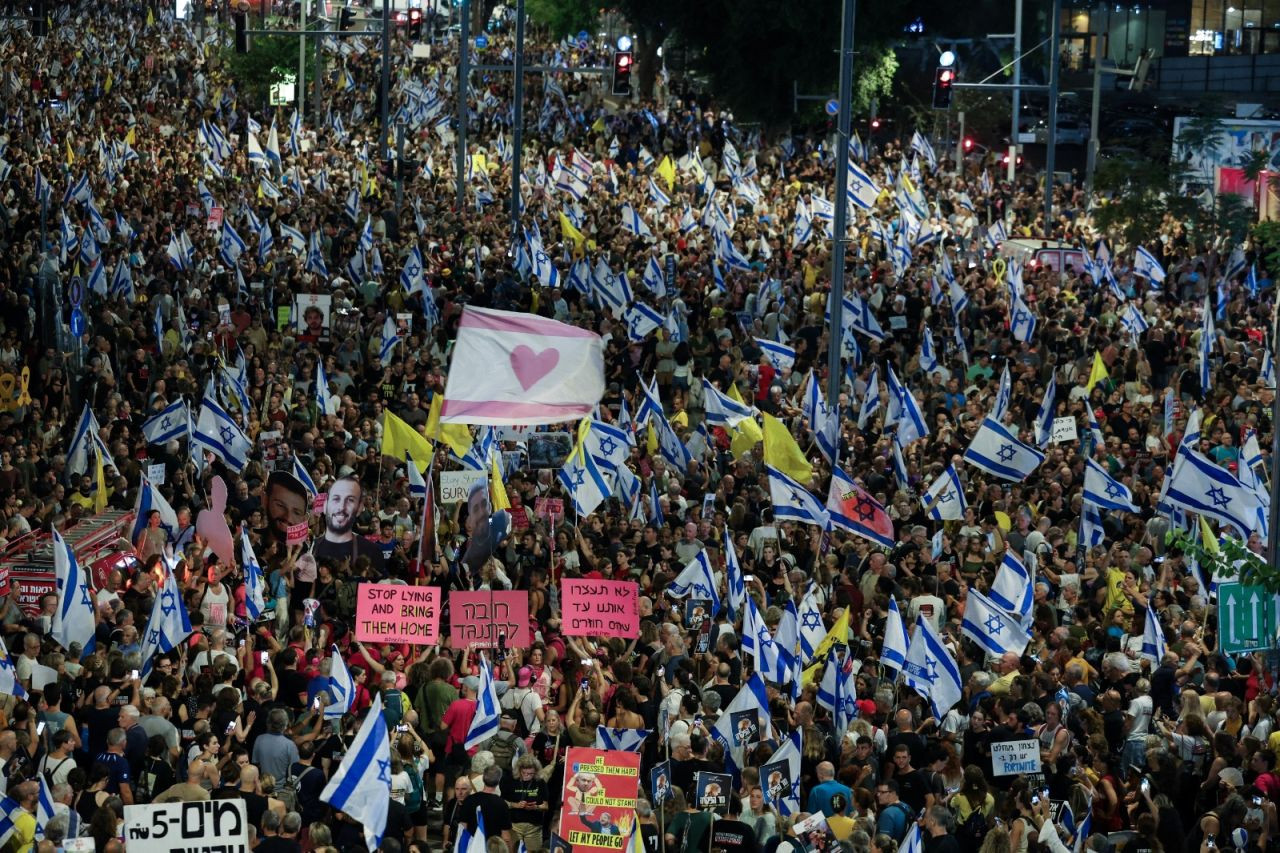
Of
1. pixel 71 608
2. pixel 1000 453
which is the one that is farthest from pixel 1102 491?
pixel 71 608

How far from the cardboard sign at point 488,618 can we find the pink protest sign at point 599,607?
305 millimetres

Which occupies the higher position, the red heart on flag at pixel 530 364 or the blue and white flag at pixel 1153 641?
the red heart on flag at pixel 530 364

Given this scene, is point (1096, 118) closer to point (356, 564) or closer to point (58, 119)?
point (58, 119)

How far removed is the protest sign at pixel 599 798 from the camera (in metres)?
12.7

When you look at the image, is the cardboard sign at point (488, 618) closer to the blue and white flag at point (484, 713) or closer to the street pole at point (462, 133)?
the blue and white flag at point (484, 713)

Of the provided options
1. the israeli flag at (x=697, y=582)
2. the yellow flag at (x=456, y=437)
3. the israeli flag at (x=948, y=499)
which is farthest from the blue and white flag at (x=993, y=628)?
the yellow flag at (x=456, y=437)

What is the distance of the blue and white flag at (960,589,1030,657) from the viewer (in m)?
16.2

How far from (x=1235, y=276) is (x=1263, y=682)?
1956 cm

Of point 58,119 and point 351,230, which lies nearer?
point 351,230

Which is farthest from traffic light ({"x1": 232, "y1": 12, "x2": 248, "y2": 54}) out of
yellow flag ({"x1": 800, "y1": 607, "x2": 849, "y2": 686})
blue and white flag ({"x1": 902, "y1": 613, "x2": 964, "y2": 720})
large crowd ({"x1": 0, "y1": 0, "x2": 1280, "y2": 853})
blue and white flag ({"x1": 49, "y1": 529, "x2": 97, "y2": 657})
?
blue and white flag ({"x1": 902, "y1": 613, "x2": 964, "y2": 720})

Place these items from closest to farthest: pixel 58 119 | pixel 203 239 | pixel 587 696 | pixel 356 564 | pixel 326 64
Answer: pixel 587 696, pixel 356 564, pixel 203 239, pixel 58 119, pixel 326 64

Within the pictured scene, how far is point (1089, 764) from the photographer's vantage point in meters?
14.5

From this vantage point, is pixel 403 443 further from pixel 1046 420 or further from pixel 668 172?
pixel 668 172

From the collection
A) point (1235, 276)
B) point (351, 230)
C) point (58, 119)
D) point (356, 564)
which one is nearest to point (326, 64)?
point (58, 119)
